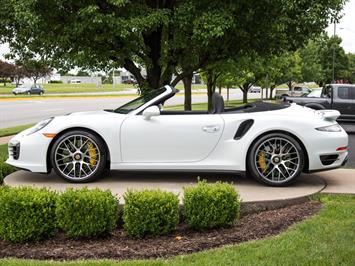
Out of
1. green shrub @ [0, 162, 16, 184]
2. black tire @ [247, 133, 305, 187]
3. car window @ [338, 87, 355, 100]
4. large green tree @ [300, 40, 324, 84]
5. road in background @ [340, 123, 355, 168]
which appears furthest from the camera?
large green tree @ [300, 40, 324, 84]

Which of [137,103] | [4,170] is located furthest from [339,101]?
[4,170]

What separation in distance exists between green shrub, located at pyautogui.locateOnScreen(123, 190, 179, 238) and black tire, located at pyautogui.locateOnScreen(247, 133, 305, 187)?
178 cm

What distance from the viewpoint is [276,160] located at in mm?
6094

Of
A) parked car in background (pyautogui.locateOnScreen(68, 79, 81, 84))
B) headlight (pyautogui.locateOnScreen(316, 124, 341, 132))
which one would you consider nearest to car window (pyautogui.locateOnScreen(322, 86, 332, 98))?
headlight (pyautogui.locateOnScreen(316, 124, 341, 132))

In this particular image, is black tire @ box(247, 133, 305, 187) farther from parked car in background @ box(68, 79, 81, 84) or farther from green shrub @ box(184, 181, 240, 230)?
parked car in background @ box(68, 79, 81, 84)

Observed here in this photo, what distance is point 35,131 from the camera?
634 cm

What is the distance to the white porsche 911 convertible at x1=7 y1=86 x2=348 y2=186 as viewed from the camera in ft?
20.0

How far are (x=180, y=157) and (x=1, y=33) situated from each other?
6600 millimetres

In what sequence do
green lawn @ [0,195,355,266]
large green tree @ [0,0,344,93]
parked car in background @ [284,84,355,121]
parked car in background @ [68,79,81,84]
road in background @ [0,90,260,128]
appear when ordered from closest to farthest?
1. green lawn @ [0,195,355,266]
2. large green tree @ [0,0,344,93]
3. parked car in background @ [284,84,355,121]
4. road in background @ [0,90,260,128]
5. parked car in background @ [68,79,81,84]

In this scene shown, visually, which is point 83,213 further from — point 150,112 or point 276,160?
point 276,160

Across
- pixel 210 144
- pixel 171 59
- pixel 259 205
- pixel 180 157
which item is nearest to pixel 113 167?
pixel 180 157

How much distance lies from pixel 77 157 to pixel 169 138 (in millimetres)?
1152

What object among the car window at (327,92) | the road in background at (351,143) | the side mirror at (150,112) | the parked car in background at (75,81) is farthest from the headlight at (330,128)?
the parked car in background at (75,81)

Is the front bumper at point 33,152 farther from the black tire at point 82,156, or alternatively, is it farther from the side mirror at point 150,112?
the side mirror at point 150,112
